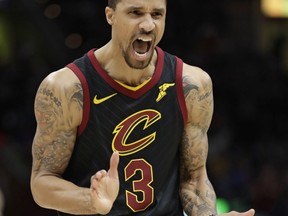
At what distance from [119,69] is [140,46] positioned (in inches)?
10.2

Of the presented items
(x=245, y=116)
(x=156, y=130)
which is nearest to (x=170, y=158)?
(x=156, y=130)

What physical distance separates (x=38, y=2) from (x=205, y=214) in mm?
7760

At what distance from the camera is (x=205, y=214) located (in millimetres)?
5191

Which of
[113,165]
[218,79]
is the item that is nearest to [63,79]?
[113,165]

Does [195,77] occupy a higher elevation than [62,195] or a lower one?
higher

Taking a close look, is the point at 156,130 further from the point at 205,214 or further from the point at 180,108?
the point at 205,214

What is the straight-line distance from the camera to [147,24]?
4.83 m

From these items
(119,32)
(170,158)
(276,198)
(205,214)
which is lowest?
(276,198)

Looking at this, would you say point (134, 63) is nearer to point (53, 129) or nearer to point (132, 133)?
point (132, 133)

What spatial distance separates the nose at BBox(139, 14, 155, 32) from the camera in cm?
483

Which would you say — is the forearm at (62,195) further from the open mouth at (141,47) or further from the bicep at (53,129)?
the open mouth at (141,47)

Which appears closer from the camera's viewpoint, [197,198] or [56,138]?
[56,138]

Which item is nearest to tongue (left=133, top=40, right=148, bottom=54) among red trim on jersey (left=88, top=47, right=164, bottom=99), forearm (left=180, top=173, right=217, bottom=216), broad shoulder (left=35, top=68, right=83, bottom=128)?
red trim on jersey (left=88, top=47, right=164, bottom=99)

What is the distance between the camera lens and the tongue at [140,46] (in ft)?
16.1
